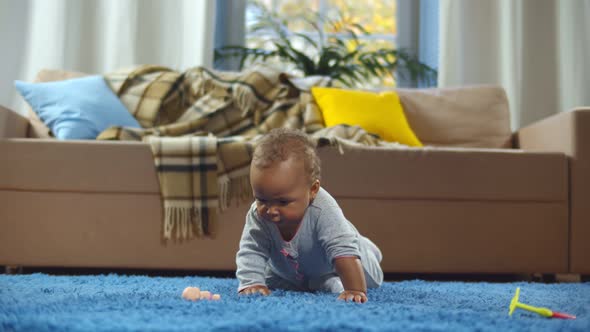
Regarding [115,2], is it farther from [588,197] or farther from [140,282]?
[588,197]

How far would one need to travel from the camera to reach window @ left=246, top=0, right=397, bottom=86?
343 centimetres

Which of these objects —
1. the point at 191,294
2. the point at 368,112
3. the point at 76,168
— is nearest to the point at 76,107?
the point at 76,168

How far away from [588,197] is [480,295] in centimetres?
88

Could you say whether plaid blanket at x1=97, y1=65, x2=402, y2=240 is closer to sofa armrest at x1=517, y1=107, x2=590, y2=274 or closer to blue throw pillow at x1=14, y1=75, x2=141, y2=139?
blue throw pillow at x1=14, y1=75, x2=141, y2=139

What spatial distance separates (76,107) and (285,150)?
146 centimetres

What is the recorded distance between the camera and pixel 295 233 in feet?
4.17

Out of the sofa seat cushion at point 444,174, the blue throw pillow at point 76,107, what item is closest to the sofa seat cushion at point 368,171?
the sofa seat cushion at point 444,174

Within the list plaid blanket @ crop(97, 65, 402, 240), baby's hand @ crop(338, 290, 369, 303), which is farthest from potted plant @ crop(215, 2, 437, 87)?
baby's hand @ crop(338, 290, 369, 303)

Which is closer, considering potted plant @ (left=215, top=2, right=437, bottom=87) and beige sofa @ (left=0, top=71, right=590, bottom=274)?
beige sofa @ (left=0, top=71, right=590, bottom=274)

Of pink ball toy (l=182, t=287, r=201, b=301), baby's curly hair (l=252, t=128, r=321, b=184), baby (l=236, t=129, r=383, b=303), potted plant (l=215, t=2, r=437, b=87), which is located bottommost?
pink ball toy (l=182, t=287, r=201, b=301)

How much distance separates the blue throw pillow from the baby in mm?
1210

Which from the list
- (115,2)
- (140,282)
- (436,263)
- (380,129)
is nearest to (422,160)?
(436,263)

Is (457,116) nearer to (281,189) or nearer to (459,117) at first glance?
(459,117)

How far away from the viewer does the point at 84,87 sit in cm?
247
